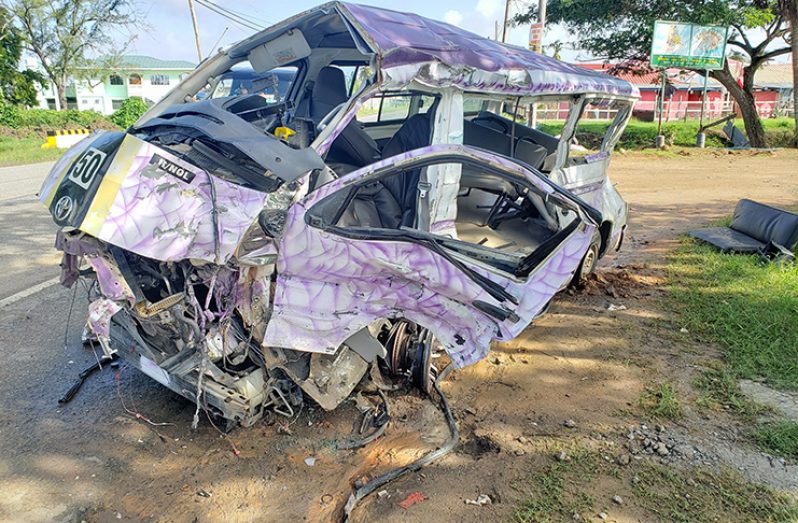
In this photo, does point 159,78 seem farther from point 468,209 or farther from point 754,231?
point 468,209

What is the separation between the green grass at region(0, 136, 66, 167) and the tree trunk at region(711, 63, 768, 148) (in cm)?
2253

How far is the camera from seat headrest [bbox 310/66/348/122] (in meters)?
5.42

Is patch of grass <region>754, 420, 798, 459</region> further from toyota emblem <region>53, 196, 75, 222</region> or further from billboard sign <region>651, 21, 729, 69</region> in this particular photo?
billboard sign <region>651, 21, 729, 69</region>

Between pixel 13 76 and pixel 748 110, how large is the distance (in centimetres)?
3263

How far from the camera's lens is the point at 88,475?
9.96 feet

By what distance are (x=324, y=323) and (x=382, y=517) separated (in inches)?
39.4

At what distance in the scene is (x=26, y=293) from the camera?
5.43 meters

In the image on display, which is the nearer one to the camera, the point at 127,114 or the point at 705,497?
the point at 705,497

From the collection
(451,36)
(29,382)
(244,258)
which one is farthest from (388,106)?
(29,382)

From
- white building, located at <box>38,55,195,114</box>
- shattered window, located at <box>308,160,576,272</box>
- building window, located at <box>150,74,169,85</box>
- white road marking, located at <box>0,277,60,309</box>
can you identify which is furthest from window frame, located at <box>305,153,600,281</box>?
building window, located at <box>150,74,169,85</box>

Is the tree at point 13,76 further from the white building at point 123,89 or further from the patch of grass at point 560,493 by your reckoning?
the patch of grass at point 560,493

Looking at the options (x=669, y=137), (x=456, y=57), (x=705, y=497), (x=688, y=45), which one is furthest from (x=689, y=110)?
(x=705, y=497)

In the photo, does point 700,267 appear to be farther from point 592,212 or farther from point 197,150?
point 197,150

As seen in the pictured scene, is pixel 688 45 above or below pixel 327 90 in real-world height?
above
